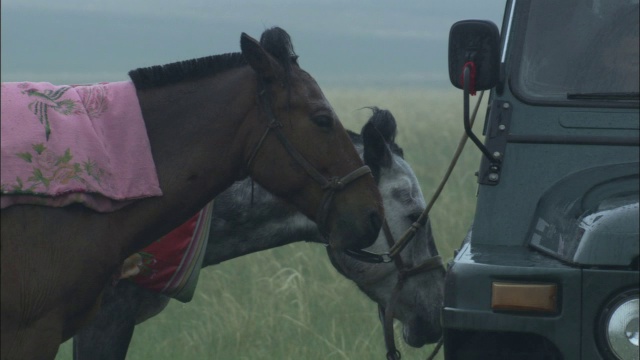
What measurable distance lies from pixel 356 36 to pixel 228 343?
371ft

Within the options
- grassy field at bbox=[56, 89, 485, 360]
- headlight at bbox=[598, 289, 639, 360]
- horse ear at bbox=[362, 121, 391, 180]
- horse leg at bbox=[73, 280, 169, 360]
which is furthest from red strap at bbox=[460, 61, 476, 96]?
grassy field at bbox=[56, 89, 485, 360]

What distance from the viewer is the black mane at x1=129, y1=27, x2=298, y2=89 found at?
13.6ft

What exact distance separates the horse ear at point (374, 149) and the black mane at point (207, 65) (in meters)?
1.05

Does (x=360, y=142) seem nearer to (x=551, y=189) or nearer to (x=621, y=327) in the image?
(x=551, y=189)

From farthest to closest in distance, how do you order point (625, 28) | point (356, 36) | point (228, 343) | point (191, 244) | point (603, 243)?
point (356, 36) < point (228, 343) < point (191, 244) < point (625, 28) < point (603, 243)

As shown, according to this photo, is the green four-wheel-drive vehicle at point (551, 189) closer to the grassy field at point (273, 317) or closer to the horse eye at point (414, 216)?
the horse eye at point (414, 216)

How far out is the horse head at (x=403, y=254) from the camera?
5.21 metres

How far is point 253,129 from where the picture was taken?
13.6 feet

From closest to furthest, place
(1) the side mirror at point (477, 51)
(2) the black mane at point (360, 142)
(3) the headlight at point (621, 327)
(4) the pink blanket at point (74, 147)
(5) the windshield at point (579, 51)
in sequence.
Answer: (3) the headlight at point (621, 327), (4) the pink blanket at point (74, 147), (1) the side mirror at point (477, 51), (5) the windshield at point (579, 51), (2) the black mane at point (360, 142)

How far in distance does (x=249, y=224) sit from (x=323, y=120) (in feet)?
4.12

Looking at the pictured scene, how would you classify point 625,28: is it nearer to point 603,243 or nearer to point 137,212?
point 603,243

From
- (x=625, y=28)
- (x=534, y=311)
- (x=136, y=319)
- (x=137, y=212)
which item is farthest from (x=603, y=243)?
(x=136, y=319)

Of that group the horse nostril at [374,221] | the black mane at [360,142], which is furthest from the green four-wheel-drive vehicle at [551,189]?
the black mane at [360,142]

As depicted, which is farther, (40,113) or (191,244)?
(191,244)
